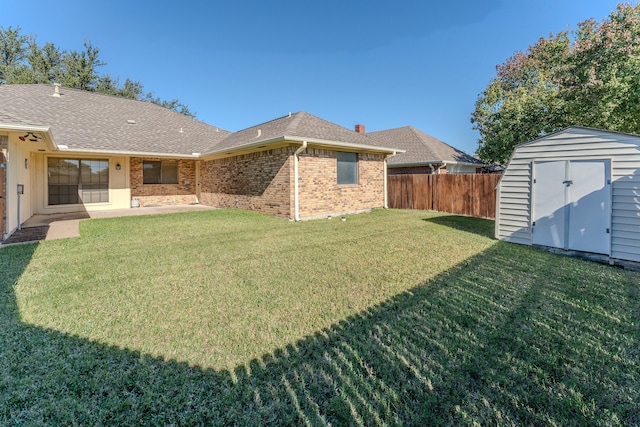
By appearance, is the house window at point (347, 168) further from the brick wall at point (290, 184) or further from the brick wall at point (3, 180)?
the brick wall at point (3, 180)

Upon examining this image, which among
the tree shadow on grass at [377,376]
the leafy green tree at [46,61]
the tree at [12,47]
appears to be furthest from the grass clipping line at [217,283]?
the tree at [12,47]

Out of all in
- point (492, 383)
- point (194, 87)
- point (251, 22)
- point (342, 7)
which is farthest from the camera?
point (194, 87)

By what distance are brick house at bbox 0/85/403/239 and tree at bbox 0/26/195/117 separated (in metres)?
14.3

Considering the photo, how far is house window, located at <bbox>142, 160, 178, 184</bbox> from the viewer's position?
14023 mm

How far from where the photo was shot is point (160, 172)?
1441 cm

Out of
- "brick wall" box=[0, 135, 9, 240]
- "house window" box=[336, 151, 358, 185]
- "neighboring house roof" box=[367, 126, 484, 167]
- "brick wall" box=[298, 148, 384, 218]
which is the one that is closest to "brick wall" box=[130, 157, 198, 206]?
"brick wall" box=[0, 135, 9, 240]

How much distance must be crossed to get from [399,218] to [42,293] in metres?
9.40

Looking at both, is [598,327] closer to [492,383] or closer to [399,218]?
[492,383]

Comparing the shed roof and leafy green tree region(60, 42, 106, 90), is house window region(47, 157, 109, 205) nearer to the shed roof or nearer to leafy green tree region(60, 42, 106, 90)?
the shed roof

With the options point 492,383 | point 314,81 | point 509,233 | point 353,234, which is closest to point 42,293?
point 492,383

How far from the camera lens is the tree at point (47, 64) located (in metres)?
24.6

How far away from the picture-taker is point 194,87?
87.8 feet

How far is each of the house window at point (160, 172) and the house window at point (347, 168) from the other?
850cm

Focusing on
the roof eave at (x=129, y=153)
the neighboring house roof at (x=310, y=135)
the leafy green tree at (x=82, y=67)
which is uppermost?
the leafy green tree at (x=82, y=67)
